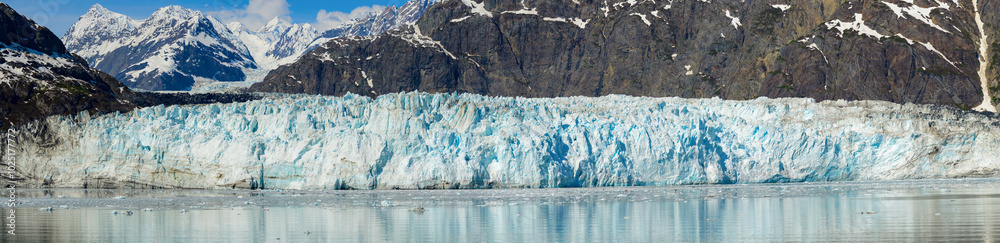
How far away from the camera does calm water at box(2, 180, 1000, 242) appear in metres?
27.4

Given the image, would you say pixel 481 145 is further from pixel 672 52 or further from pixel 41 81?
pixel 672 52

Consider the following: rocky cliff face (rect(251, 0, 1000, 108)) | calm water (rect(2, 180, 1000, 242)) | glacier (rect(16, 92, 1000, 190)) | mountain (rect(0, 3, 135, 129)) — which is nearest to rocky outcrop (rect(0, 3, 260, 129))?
mountain (rect(0, 3, 135, 129))

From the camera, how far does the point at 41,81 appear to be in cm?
9956

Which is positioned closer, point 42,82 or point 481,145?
point 481,145

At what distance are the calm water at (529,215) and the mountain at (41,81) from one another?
48954mm

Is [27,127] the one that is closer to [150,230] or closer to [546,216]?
[150,230]

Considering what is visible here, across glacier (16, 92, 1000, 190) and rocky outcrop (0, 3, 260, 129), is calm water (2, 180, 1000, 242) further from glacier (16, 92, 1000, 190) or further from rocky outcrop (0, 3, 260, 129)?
rocky outcrop (0, 3, 260, 129)

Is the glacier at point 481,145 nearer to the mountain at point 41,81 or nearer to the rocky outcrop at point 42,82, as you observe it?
the rocky outcrop at point 42,82

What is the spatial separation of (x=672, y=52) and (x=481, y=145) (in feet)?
397

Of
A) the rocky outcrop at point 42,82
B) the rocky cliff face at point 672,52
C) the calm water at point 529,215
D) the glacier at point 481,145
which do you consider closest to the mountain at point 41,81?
the rocky outcrop at point 42,82

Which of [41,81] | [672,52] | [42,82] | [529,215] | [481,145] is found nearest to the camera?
[529,215]

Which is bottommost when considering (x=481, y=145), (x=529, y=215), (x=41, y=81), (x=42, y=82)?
(x=529, y=215)

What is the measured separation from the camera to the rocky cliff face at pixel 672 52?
136375 mm

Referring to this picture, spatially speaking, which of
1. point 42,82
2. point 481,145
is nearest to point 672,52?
Result: point 42,82
